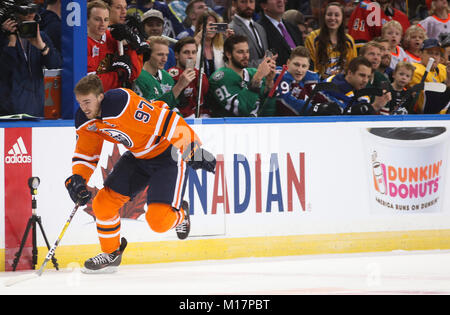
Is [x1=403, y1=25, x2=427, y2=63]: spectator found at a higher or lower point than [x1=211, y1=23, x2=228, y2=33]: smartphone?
lower

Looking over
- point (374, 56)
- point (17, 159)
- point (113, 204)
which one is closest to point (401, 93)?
point (374, 56)

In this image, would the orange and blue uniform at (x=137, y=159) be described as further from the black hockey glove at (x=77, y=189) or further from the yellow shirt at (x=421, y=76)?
the yellow shirt at (x=421, y=76)

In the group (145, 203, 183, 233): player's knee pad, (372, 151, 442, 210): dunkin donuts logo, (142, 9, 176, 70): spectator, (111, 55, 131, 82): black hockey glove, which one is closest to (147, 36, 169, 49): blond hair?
(111, 55, 131, 82): black hockey glove

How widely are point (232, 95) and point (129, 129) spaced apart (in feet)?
4.25

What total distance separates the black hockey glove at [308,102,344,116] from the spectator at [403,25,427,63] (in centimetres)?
181

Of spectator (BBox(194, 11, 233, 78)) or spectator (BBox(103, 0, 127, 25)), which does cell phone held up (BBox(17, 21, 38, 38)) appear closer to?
spectator (BBox(103, 0, 127, 25))

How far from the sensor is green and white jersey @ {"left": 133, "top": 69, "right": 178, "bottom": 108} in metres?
5.78

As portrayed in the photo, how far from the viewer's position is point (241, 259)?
580cm

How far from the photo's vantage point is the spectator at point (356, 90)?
623cm

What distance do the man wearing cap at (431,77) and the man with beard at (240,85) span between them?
5.13 feet

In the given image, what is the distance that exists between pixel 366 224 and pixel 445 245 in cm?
74

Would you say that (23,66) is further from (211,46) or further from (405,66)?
(405,66)

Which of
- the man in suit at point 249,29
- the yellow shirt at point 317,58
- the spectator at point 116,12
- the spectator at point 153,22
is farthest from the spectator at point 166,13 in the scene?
the yellow shirt at point 317,58
